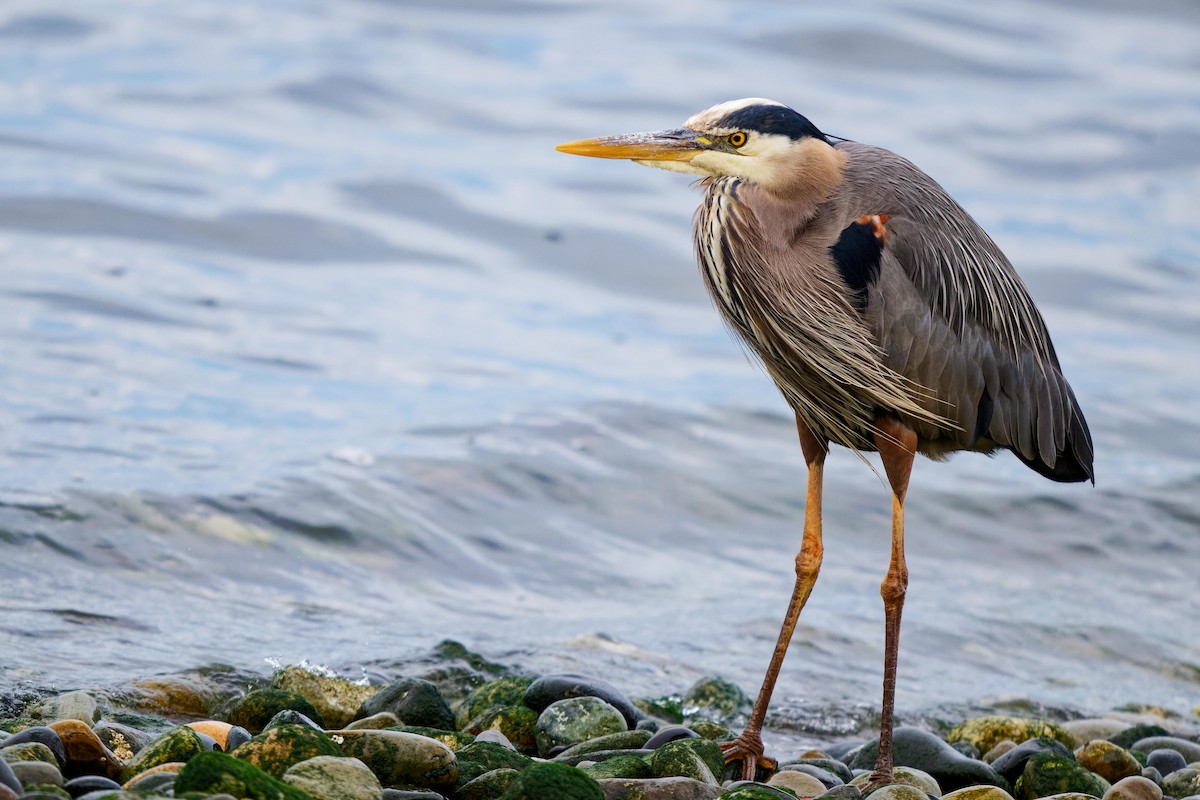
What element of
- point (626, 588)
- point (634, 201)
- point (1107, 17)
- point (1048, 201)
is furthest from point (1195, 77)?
point (626, 588)

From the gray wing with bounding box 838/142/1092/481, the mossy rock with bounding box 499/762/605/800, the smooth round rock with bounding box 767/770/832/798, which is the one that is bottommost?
the smooth round rock with bounding box 767/770/832/798

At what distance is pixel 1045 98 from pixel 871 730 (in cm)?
1525

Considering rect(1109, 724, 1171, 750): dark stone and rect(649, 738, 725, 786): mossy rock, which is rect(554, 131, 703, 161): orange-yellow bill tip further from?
rect(1109, 724, 1171, 750): dark stone

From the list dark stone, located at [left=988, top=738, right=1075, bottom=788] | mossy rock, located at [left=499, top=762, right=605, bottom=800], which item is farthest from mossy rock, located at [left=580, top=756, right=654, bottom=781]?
dark stone, located at [left=988, top=738, right=1075, bottom=788]

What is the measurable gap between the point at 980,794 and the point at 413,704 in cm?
188

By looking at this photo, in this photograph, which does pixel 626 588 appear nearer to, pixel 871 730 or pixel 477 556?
pixel 477 556

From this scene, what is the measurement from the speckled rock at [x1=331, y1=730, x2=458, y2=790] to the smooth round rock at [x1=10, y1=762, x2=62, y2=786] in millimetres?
828

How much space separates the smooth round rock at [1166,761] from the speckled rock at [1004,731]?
0.37 m

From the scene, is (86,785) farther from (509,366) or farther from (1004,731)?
(509,366)

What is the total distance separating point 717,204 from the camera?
17.1 ft

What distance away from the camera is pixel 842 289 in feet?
17.1

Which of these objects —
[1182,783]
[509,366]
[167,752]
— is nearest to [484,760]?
[167,752]

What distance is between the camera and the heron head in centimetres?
513

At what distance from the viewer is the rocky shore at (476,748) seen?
152 inches
